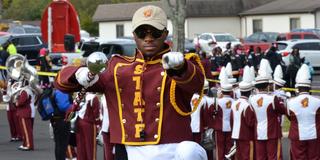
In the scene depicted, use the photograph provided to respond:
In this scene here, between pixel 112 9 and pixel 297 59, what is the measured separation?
36.8m

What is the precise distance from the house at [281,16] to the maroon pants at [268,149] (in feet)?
129

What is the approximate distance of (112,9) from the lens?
65000 millimetres

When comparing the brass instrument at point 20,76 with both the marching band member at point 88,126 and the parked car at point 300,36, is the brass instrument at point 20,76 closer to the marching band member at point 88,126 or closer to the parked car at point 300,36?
the marching band member at point 88,126

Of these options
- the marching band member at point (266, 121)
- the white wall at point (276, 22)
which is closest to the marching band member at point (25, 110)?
the marching band member at point (266, 121)

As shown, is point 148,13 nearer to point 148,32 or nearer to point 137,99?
point 148,32

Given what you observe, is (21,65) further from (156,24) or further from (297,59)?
(297,59)

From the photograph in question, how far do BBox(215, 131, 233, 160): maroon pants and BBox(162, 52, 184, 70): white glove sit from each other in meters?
9.53

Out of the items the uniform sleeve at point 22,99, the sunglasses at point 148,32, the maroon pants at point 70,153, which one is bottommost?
the maroon pants at point 70,153

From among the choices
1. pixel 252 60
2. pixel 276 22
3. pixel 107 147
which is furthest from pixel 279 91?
pixel 276 22

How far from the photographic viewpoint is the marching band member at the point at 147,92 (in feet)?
20.1

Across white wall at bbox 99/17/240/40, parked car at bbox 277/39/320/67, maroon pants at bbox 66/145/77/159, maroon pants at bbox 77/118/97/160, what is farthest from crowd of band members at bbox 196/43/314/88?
white wall at bbox 99/17/240/40

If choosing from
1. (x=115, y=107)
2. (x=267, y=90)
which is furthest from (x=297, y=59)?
(x=115, y=107)

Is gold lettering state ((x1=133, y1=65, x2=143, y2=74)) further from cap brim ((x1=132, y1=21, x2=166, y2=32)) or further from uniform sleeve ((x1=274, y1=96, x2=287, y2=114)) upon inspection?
uniform sleeve ((x1=274, y1=96, x2=287, y2=114))

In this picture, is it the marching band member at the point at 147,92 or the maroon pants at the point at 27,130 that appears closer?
the marching band member at the point at 147,92
